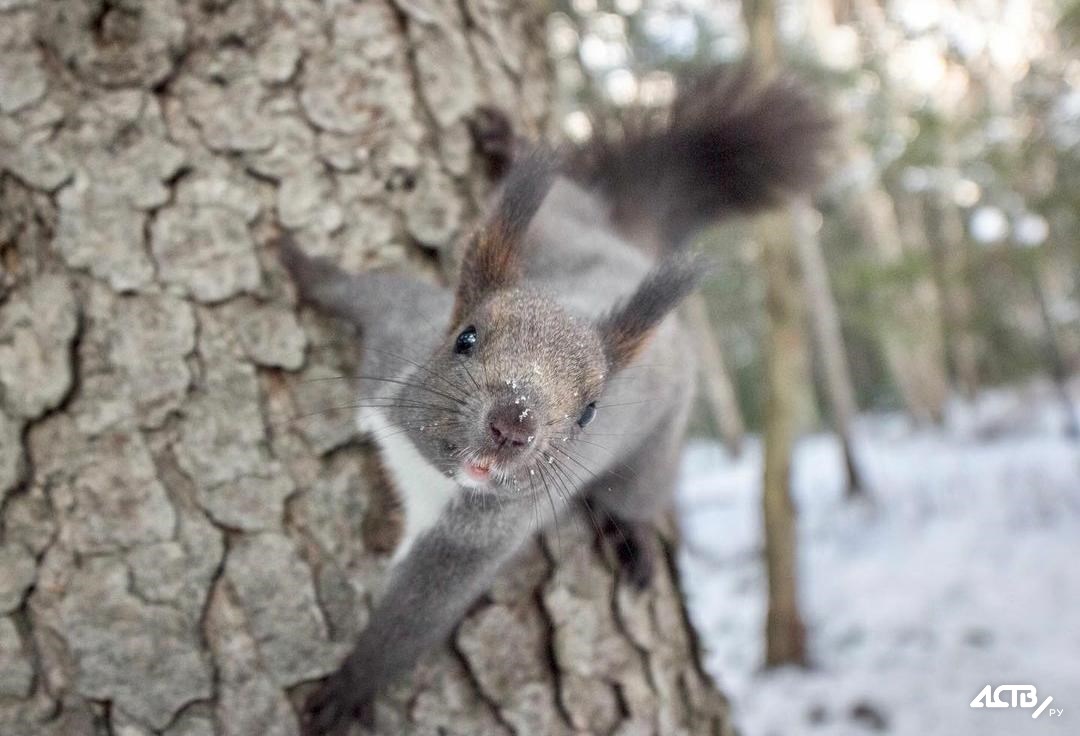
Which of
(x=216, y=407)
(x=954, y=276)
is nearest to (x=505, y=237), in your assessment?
(x=216, y=407)

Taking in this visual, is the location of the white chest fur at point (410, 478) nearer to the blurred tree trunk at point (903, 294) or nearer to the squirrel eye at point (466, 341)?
the squirrel eye at point (466, 341)

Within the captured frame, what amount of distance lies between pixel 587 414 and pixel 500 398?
0.23 meters

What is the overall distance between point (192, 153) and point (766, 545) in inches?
144

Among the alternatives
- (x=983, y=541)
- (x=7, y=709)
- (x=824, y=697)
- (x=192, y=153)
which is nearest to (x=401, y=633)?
(x=7, y=709)

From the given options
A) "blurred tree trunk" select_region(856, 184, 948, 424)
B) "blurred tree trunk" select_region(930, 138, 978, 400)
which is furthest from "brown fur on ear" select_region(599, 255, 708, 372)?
"blurred tree trunk" select_region(930, 138, 978, 400)

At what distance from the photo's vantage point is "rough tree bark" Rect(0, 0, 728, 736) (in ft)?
4.18

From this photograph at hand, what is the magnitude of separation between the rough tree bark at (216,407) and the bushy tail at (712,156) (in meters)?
0.89

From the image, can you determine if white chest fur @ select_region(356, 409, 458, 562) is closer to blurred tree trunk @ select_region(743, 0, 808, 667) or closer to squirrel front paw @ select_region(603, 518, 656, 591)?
squirrel front paw @ select_region(603, 518, 656, 591)

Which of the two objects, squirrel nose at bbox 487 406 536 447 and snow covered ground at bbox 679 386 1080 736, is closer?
squirrel nose at bbox 487 406 536 447

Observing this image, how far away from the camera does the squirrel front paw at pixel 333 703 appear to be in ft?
4.34

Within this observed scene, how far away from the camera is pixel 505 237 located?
4.76 ft

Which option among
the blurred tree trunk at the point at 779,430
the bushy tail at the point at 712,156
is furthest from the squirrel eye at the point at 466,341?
the blurred tree trunk at the point at 779,430

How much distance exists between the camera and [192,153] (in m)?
1.49

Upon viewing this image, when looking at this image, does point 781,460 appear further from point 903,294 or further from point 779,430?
point 903,294
